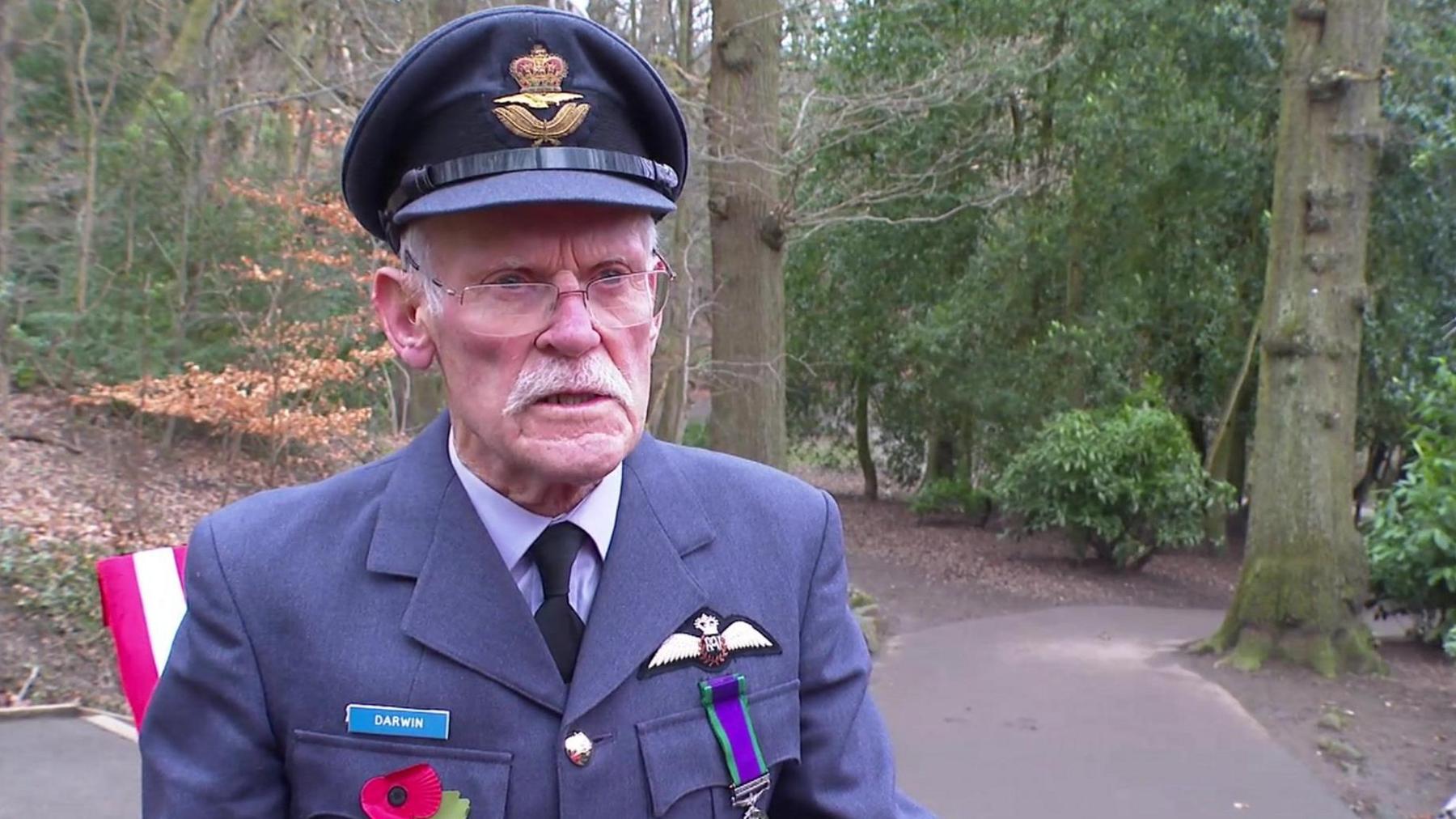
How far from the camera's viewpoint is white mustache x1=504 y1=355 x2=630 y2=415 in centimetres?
170

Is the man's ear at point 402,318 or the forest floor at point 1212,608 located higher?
the man's ear at point 402,318

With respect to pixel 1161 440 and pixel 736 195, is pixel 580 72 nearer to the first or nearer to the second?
pixel 736 195

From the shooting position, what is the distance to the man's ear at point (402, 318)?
1828 mm

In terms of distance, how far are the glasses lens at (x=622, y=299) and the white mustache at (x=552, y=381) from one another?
0.06 metres

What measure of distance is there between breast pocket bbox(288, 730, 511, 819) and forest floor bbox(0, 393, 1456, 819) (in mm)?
6097

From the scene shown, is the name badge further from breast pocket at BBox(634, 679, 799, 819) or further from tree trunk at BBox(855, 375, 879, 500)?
tree trunk at BBox(855, 375, 879, 500)

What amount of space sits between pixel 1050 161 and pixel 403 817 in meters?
17.1

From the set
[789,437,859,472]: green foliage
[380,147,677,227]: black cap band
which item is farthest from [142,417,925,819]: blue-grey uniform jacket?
[789,437,859,472]: green foliage

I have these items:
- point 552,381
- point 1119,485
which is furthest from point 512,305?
point 1119,485

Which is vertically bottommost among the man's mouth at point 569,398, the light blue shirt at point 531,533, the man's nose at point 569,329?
the light blue shirt at point 531,533

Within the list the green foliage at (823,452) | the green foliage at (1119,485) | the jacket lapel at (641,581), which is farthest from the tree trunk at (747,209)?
the green foliage at (823,452)

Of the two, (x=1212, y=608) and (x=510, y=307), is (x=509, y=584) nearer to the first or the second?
(x=510, y=307)

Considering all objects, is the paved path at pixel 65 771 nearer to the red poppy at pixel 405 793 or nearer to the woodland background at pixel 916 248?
the red poppy at pixel 405 793

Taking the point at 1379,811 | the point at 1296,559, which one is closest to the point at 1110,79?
the point at 1296,559
